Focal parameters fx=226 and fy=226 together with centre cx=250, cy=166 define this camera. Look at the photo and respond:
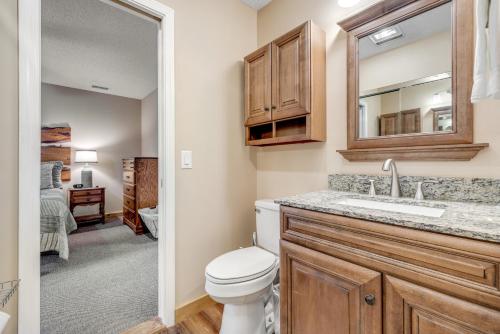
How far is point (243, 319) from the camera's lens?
1288 millimetres

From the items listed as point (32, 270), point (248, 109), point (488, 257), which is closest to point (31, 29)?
point (32, 270)

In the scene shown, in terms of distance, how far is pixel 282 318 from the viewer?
3.69 ft

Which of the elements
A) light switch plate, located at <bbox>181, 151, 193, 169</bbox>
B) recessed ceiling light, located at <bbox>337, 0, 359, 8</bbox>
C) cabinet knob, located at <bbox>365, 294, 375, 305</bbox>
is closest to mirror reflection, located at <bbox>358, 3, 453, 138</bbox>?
recessed ceiling light, located at <bbox>337, 0, 359, 8</bbox>

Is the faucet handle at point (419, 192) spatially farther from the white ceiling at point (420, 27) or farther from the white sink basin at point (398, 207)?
the white ceiling at point (420, 27)

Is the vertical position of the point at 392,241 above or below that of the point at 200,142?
below

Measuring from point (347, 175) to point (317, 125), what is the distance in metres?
0.38

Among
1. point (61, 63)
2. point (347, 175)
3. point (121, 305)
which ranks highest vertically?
point (61, 63)

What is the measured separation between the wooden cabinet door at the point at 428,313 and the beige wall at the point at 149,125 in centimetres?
442

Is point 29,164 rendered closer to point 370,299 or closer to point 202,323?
point 202,323

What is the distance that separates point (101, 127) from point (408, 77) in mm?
4920

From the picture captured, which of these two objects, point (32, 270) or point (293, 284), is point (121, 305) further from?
point (293, 284)

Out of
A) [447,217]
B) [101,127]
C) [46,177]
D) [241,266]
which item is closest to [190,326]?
[241,266]

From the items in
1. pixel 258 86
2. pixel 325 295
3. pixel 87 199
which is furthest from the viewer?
pixel 87 199

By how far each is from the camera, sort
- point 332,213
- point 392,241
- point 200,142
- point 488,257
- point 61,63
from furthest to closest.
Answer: point 61,63 < point 200,142 < point 332,213 < point 392,241 < point 488,257
